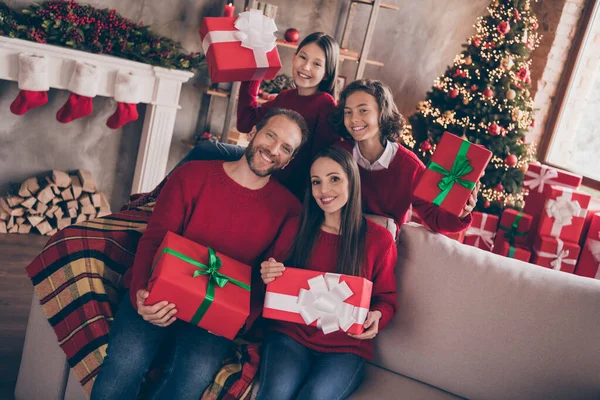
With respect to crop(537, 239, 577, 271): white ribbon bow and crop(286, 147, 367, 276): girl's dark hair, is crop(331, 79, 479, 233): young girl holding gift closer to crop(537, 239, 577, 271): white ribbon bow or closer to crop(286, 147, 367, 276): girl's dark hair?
crop(286, 147, 367, 276): girl's dark hair

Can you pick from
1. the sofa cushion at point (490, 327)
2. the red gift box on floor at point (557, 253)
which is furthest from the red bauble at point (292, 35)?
the sofa cushion at point (490, 327)

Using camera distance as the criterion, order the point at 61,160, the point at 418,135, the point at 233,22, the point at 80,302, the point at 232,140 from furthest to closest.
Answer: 1. the point at 418,135
2. the point at 232,140
3. the point at 61,160
4. the point at 233,22
5. the point at 80,302

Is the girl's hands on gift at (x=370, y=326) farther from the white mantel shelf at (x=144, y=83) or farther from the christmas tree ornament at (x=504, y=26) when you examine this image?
the christmas tree ornament at (x=504, y=26)

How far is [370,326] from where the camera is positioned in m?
1.83

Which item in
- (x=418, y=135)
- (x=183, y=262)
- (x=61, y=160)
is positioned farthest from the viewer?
(x=418, y=135)

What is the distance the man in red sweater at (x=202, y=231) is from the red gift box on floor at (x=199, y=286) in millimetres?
50

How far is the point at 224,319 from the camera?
5.63 feet

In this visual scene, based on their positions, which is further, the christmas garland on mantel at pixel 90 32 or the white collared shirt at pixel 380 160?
the christmas garland on mantel at pixel 90 32

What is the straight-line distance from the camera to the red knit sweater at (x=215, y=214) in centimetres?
192

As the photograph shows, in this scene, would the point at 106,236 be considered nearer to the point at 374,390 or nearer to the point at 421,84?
the point at 374,390

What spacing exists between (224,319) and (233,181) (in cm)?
49

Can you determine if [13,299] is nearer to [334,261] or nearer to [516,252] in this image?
[334,261]

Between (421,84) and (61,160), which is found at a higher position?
(421,84)

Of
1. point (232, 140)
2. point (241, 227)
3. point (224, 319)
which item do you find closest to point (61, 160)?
point (232, 140)
